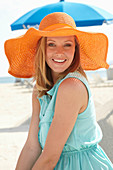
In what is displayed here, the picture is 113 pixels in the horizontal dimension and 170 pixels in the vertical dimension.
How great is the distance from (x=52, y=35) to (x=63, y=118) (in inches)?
19.3

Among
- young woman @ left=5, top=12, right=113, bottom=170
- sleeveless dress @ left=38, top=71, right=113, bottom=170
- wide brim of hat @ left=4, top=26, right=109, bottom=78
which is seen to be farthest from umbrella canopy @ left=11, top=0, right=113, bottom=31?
sleeveless dress @ left=38, top=71, right=113, bottom=170

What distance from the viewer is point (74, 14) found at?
17.4 ft

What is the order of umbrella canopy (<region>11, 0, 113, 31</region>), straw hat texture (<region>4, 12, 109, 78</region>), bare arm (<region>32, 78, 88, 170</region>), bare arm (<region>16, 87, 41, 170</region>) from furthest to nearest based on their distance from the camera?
umbrella canopy (<region>11, 0, 113, 31</region>) < bare arm (<region>16, 87, 41, 170</region>) < straw hat texture (<region>4, 12, 109, 78</region>) < bare arm (<region>32, 78, 88, 170</region>)

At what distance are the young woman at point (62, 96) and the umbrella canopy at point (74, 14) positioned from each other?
3.39 meters

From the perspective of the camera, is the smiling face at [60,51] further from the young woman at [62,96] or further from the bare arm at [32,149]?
the bare arm at [32,149]

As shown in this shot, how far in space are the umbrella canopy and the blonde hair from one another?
137 inches

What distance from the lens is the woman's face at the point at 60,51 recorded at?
1605 mm

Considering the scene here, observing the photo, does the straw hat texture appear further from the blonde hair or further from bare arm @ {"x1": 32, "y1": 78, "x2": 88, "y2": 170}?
bare arm @ {"x1": 32, "y1": 78, "x2": 88, "y2": 170}

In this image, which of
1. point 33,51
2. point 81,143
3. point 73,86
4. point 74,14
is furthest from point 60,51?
point 74,14

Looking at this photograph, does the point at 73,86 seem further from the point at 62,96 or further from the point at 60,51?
the point at 60,51

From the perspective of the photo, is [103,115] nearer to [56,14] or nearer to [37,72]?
[37,72]

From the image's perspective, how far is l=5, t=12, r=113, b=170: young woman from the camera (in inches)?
56.4

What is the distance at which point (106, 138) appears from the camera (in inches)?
114

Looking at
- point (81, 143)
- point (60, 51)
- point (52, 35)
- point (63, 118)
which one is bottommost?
point (81, 143)
